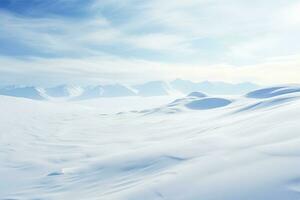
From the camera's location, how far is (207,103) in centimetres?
12594

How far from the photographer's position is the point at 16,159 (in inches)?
1205

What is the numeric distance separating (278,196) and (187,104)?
12254 cm

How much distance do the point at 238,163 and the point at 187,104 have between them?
11902 centimetres

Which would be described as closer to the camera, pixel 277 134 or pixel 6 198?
pixel 277 134

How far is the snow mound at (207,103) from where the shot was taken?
118 metres

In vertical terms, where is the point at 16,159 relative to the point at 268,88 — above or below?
below

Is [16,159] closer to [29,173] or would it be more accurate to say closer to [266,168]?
[29,173]

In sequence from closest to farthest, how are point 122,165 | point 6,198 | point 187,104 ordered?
point 6,198 → point 122,165 → point 187,104

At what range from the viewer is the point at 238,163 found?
472 inches

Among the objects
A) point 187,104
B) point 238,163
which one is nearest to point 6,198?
point 238,163

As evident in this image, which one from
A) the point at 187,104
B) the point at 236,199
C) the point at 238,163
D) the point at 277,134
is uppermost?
the point at 187,104

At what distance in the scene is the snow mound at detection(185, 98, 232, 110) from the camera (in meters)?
118

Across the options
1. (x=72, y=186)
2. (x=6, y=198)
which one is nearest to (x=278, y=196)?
(x=72, y=186)

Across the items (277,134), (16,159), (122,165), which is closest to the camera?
(277,134)
